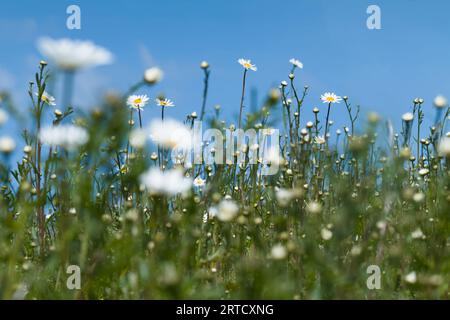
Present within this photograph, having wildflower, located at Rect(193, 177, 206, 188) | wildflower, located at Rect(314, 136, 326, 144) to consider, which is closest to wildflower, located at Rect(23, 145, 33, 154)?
wildflower, located at Rect(193, 177, 206, 188)

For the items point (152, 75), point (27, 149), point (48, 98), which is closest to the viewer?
point (152, 75)

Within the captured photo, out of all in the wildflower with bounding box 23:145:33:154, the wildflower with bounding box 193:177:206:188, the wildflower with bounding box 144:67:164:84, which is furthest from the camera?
the wildflower with bounding box 193:177:206:188

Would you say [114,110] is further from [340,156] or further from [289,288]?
[340,156]

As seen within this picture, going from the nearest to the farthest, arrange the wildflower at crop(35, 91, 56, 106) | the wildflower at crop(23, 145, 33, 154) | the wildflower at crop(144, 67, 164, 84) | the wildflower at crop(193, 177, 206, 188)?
the wildflower at crop(144, 67, 164, 84) < the wildflower at crop(23, 145, 33, 154) < the wildflower at crop(35, 91, 56, 106) < the wildflower at crop(193, 177, 206, 188)

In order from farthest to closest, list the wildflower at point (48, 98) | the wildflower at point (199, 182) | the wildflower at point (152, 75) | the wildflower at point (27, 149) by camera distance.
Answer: the wildflower at point (199, 182)
the wildflower at point (48, 98)
the wildflower at point (27, 149)
the wildflower at point (152, 75)

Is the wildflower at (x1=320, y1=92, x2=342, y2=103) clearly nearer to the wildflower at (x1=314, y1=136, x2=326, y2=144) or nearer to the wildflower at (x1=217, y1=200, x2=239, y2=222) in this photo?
the wildflower at (x1=314, y1=136, x2=326, y2=144)

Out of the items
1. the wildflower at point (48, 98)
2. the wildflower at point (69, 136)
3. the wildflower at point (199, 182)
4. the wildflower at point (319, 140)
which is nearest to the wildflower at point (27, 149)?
the wildflower at point (48, 98)

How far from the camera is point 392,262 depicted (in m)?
2.09

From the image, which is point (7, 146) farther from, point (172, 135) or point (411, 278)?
point (411, 278)

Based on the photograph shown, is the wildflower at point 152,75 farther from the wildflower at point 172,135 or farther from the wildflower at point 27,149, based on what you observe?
the wildflower at point 27,149

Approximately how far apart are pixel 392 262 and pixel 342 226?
0.40 m

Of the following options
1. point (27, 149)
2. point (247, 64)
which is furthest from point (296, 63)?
point (27, 149)

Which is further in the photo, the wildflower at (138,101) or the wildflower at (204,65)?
the wildflower at (138,101)

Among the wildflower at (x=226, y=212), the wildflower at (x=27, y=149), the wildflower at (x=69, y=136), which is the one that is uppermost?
the wildflower at (x=27, y=149)
